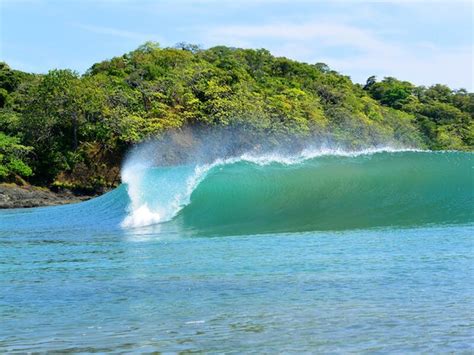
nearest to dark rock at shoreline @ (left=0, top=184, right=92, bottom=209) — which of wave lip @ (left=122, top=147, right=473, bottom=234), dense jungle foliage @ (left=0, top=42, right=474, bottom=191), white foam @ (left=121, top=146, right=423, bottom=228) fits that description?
dense jungle foliage @ (left=0, top=42, right=474, bottom=191)

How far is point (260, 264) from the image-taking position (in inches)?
349

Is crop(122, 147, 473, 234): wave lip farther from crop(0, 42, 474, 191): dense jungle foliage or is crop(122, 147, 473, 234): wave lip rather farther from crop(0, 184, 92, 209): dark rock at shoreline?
crop(0, 42, 474, 191): dense jungle foliage

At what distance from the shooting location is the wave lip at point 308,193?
14.7 meters

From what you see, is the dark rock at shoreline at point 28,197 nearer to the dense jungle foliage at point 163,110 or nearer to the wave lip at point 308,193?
the dense jungle foliage at point 163,110

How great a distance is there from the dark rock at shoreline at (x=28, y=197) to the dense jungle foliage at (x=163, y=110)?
2014 millimetres

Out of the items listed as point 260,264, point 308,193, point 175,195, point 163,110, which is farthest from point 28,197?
point 260,264

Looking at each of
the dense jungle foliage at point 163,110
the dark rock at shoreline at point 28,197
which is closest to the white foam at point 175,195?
the dark rock at shoreline at point 28,197

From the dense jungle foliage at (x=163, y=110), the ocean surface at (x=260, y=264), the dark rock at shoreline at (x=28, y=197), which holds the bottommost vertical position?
the ocean surface at (x=260, y=264)

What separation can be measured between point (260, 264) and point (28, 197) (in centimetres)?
3237

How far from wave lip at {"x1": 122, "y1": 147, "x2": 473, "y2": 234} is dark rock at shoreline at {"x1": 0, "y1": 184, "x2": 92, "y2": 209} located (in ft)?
59.3

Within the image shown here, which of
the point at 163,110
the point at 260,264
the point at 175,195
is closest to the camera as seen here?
the point at 260,264

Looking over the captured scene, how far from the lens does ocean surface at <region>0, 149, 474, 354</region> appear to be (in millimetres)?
5172

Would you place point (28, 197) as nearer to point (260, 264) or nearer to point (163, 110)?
point (163, 110)

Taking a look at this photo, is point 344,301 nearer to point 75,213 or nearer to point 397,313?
point 397,313
